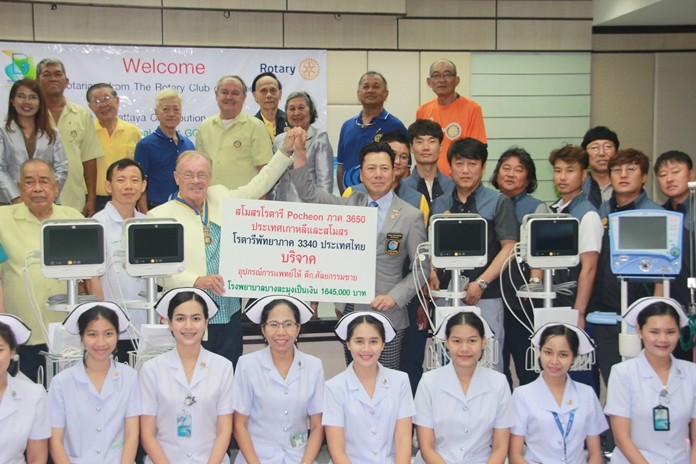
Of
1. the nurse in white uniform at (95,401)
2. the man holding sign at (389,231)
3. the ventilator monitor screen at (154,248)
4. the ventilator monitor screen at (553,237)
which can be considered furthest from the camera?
the man holding sign at (389,231)

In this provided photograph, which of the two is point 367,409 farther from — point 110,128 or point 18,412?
point 110,128

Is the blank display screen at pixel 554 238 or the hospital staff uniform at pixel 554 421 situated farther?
the blank display screen at pixel 554 238

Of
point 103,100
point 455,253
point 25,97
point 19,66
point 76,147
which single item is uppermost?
point 19,66

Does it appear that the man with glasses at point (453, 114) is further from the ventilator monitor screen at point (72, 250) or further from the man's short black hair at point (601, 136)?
the ventilator monitor screen at point (72, 250)

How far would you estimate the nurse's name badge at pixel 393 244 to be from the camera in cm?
408

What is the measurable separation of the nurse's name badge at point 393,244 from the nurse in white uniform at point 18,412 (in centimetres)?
184

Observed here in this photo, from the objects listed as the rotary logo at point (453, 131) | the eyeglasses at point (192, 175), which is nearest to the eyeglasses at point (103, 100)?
the eyeglasses at point (192, 175)

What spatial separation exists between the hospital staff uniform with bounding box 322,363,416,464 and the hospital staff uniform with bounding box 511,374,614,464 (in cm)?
53

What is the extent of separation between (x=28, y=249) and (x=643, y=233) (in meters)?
3.10

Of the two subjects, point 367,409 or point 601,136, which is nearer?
point 367,409

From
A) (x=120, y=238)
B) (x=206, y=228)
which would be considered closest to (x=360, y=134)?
(x=206, y=228)

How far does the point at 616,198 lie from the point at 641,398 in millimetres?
1224

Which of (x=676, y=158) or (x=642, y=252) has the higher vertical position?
(x=676, y=158)

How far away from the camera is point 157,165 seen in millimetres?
5539
